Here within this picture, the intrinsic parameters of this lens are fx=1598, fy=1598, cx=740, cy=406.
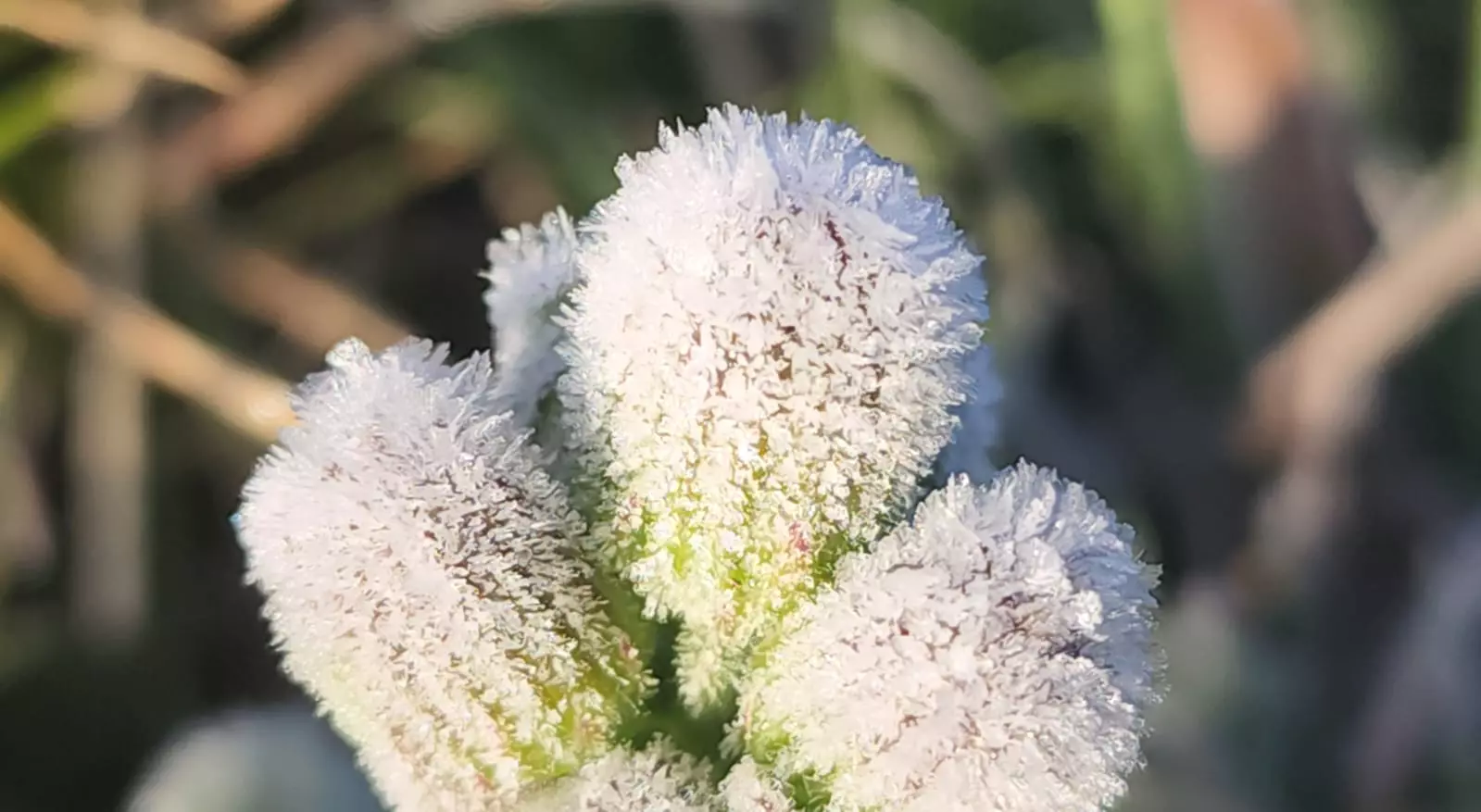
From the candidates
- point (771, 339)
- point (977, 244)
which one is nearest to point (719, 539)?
point (771, 339)

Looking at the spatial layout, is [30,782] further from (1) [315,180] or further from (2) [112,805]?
(1) [315,180]

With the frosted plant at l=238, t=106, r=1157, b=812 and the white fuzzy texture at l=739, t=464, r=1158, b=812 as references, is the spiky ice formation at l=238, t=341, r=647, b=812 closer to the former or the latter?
the frosted plant at l=238, t=106, r=1157, b=812

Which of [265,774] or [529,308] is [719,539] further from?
[265,774]

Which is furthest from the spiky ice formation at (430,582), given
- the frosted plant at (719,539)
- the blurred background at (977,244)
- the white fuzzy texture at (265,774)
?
the blurred background at (977,244)

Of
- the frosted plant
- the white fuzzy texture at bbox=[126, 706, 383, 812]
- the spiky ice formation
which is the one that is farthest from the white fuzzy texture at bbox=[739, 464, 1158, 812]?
the white fuzzy texture at bbox=[126, 706, 383, 812]

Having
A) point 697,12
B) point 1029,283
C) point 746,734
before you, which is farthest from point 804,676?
point 697,12

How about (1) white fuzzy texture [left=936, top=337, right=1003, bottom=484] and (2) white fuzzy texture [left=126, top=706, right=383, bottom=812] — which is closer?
(1) white fuzzy texture [left=936, top=337, right=1003, bottom=484]

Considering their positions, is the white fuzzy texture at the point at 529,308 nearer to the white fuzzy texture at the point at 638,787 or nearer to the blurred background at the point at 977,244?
the white fuzzy texture at the point at 638,787

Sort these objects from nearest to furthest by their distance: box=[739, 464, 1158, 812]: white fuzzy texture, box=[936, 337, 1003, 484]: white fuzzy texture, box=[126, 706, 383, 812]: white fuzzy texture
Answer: box=[739, 464, 1158, 812]: white fuzzy texture
box=[936, 337, 1003, 484]: white fuzzy texture
box=[126, 706, 383, 812]: white fuzzy texture
